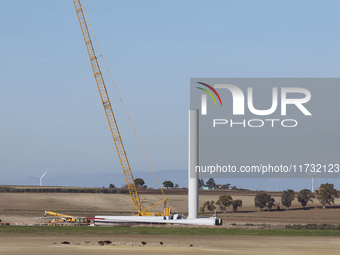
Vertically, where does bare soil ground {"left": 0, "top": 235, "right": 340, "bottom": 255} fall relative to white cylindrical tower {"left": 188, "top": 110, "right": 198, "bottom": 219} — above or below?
below

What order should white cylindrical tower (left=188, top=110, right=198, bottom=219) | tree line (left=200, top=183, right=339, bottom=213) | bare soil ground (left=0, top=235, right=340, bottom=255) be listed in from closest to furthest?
1. bare soil ground (left=0, top=235, right=340, bottom=255)
2. white cylindrical tower (left=188, top=110, right=198, bottom=219)
3. tree line (left=200, top=183, right=339, bottom=213)

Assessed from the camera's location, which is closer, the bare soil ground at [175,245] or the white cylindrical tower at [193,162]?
the bare soil ground at [175,245]

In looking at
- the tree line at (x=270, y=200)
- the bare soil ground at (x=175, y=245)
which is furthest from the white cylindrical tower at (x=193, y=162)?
the tree line at (x=270, y=200)

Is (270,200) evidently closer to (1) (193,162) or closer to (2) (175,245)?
(1) (193,162)

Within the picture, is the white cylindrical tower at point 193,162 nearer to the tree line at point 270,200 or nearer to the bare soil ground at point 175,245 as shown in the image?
the bare soil ground at point 175,245

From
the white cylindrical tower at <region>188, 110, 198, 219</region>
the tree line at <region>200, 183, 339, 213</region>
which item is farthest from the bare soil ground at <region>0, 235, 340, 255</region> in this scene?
the tree line at <region>200, 183, 339, 213</region>

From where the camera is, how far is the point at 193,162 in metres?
132

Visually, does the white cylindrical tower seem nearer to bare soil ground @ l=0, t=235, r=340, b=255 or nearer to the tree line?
bare soil ground @ l=0, t=235, r=340, b=255

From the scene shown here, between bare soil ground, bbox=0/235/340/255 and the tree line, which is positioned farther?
the tree line

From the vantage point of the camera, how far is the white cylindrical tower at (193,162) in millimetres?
131000

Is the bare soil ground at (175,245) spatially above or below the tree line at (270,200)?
below

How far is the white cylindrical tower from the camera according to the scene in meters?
131

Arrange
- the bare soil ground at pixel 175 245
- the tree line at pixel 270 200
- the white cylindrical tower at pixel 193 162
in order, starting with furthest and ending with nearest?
1. the tree line at pixel 270 200
2. the white cylindrical tower at pixel 193 162
3. the bare soil ground at pixel 175 245

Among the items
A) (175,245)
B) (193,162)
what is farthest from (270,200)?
(175,245)
